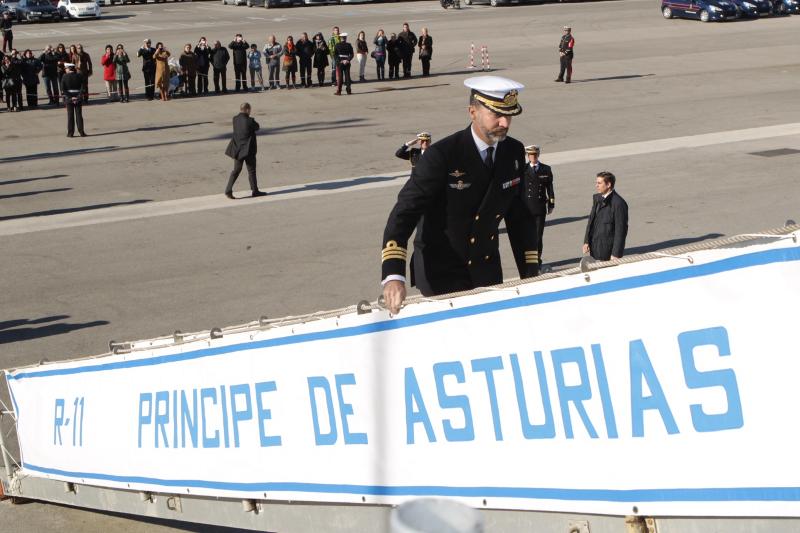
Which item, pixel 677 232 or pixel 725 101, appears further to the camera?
pixel 725 101

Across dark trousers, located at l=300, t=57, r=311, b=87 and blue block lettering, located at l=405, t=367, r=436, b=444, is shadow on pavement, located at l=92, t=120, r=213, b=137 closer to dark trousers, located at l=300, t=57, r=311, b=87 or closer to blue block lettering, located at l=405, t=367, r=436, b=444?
dark trousers, located at l=300, t=57, r=311, b=87

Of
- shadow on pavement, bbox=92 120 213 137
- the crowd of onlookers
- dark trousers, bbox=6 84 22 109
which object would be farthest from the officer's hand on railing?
dark trousers, bbox=6 84 22 109

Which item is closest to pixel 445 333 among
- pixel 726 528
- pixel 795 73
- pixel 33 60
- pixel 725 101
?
pixel 726 528

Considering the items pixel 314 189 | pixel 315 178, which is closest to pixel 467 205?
pixel 314 189

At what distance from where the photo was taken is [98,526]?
8.59 meters

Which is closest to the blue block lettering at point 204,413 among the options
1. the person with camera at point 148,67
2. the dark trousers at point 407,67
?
the person with camera at point 148,67

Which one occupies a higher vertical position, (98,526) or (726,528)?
(726,528)

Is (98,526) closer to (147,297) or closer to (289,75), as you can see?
(147,297)

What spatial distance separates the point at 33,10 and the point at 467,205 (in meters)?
57.0

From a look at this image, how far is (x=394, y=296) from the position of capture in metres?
5.07

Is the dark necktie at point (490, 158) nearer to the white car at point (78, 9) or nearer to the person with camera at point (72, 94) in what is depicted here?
the person with camera at point (72, 94)

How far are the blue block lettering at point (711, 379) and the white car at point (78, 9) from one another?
58971 mm

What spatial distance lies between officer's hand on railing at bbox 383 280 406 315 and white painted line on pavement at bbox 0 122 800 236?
16.4m

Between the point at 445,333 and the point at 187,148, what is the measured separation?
24.0 metres
